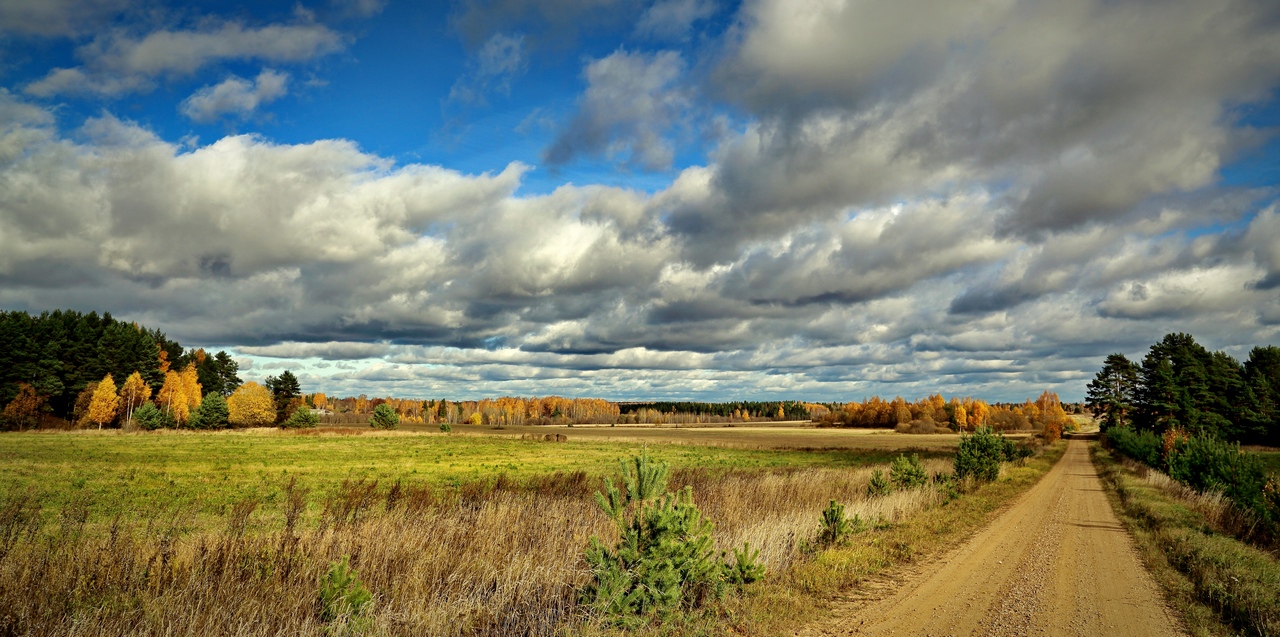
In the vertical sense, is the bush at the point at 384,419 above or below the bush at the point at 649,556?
below

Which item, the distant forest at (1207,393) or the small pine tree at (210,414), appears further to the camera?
the small pine tree at (210,414)

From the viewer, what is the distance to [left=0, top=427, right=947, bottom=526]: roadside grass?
76.7 feet

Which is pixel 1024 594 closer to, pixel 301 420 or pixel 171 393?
pixel 301 420

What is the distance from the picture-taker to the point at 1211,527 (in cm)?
1900

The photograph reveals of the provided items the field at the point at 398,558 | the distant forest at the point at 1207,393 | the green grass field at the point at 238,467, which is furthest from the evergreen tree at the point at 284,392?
the distant forest at the point at 1207,393

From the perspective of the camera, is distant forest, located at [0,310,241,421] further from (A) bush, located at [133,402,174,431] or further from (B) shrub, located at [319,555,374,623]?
(B) shrub, located at [319,555,374,623]

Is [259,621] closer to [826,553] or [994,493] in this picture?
[826,553]

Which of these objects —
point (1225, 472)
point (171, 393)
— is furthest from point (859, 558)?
point (171, 393)

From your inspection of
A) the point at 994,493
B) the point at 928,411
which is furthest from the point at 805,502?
the point at 928,411

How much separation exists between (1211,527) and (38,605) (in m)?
28.6

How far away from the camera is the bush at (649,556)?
8789 millimetres

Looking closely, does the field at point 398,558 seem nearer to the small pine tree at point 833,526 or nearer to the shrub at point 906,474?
the small pine tree at point 833,526

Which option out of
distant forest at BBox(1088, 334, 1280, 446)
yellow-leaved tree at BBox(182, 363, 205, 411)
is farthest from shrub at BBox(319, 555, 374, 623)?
yellow-leaved tree at BBox(182, 363, 205, 411)

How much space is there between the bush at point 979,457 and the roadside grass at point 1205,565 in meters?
6.86
